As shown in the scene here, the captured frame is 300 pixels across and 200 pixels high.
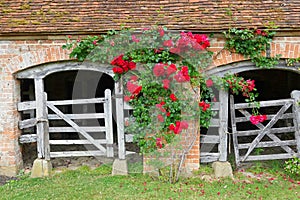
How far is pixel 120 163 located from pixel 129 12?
9.78 feet

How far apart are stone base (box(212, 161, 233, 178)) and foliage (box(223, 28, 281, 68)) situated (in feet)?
6.68

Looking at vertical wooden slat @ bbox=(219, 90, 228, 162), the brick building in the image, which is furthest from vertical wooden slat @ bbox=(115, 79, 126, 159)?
vertical wooden slat @ bbox=(219, 90, 228, 162)

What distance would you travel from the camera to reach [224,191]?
5527 millimetres

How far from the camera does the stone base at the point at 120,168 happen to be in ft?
20.4

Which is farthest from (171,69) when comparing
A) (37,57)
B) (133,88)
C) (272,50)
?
(37,57)

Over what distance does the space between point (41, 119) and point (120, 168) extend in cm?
186

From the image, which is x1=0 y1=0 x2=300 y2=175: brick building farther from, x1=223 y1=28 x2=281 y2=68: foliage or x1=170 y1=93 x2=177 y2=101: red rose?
x1=170 y1=93 x2=177 y2=101: red rose

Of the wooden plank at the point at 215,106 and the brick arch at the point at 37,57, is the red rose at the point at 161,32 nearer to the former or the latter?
the wooden plank at the point at 215,106

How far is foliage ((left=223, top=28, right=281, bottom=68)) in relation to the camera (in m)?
5.59

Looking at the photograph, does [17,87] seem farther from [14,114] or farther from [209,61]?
[209,61]

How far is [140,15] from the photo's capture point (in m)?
→ 6.04

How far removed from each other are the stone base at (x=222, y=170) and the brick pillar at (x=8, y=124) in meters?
4.05

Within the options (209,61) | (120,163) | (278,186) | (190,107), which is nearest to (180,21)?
(209,61)

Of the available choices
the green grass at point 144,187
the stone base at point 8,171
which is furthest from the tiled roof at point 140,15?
the green grass at point 144,187
